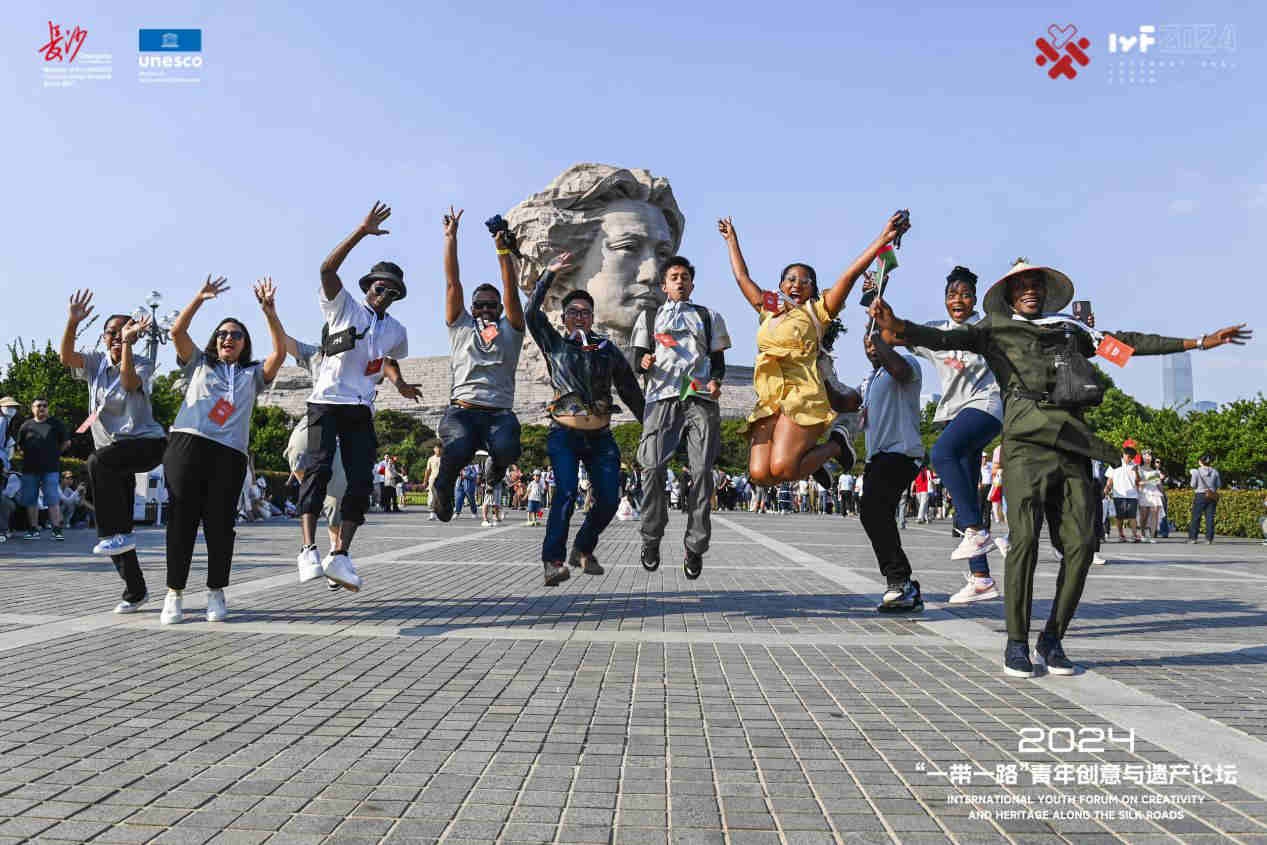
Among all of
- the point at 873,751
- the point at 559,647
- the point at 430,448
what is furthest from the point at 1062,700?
the point at 430,448

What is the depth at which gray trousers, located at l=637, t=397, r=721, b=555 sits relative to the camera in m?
6.38

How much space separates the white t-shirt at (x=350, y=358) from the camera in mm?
6562

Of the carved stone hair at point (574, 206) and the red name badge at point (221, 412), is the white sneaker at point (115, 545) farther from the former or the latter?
the carved stone hair at point (574, 206)

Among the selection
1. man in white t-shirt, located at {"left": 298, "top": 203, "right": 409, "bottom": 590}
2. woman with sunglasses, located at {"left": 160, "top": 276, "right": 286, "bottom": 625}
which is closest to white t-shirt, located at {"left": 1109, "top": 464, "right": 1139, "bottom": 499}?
man in white t-shirt, located at {"left": 298, "top": 203, "right": 409, "bottom": 590}

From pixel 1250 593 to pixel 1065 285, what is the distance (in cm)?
548

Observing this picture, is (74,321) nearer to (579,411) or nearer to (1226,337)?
(579,411)

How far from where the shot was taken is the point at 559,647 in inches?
206

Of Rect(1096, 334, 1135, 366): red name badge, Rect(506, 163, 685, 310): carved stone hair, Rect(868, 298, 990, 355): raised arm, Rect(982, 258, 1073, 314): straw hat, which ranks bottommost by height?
Rect(1096, 334, 1135, 366): red name badge

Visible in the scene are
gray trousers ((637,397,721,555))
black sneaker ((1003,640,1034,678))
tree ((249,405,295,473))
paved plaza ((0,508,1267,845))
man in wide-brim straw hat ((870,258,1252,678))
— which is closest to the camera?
paved plaza ((0,508,1267,845))

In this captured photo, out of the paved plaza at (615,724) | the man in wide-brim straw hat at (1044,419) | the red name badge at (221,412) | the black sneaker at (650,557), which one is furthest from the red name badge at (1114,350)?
the red name badge at (221,412)

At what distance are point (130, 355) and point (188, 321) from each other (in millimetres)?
683

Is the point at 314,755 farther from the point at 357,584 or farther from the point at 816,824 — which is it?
the point at 357,584

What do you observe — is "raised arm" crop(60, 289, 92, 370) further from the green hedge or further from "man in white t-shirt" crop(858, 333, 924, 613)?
the green hedge

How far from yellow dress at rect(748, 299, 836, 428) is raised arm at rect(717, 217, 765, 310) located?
207 mm
